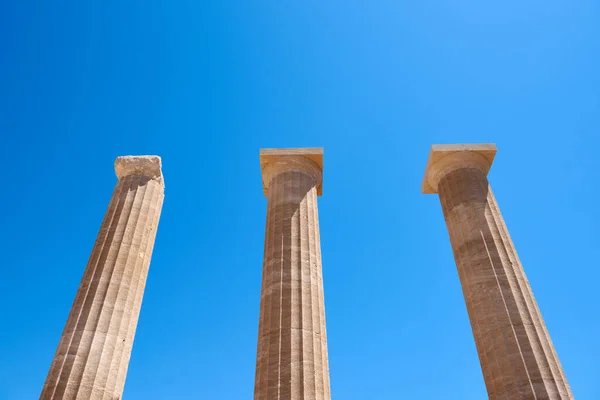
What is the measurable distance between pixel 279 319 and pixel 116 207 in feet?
44.8

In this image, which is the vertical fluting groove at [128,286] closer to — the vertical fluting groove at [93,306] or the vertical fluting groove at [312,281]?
the vertical fluting groove at [93,306]

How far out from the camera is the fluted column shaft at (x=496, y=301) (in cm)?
2338

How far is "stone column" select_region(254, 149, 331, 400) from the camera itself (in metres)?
22.8

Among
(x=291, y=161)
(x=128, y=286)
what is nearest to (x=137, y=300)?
(x=128, y=286)

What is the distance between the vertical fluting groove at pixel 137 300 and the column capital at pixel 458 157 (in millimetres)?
19216

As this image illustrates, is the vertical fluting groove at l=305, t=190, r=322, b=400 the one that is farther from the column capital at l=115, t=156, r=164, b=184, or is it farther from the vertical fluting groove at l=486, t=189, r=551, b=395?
the column capital at l=115, t=156, r=164, b=184

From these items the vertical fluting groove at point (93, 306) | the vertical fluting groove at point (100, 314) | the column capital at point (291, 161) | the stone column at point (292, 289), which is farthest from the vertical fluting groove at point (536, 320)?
the vertical fluting groove at point (93, 306)

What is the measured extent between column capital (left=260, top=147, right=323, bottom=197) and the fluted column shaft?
8928 millimetres

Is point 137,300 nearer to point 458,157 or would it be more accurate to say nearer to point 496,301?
point 496,301

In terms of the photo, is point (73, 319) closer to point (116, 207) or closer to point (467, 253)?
point (116, 207)

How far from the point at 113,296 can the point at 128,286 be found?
112cm

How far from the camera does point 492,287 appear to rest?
2680 cm

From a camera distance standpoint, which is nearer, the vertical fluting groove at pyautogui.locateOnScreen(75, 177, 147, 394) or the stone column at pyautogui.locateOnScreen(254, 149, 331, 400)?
the stone column at pyautogui.locateOnScreen(254, 149, 331, 400)

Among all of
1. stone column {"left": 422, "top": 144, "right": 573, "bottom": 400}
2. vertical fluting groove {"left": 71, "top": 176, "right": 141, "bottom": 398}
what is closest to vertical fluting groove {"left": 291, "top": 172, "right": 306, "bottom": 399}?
stone column {"left": 422, "top": 144, "right": 573, "bottom": 400}
